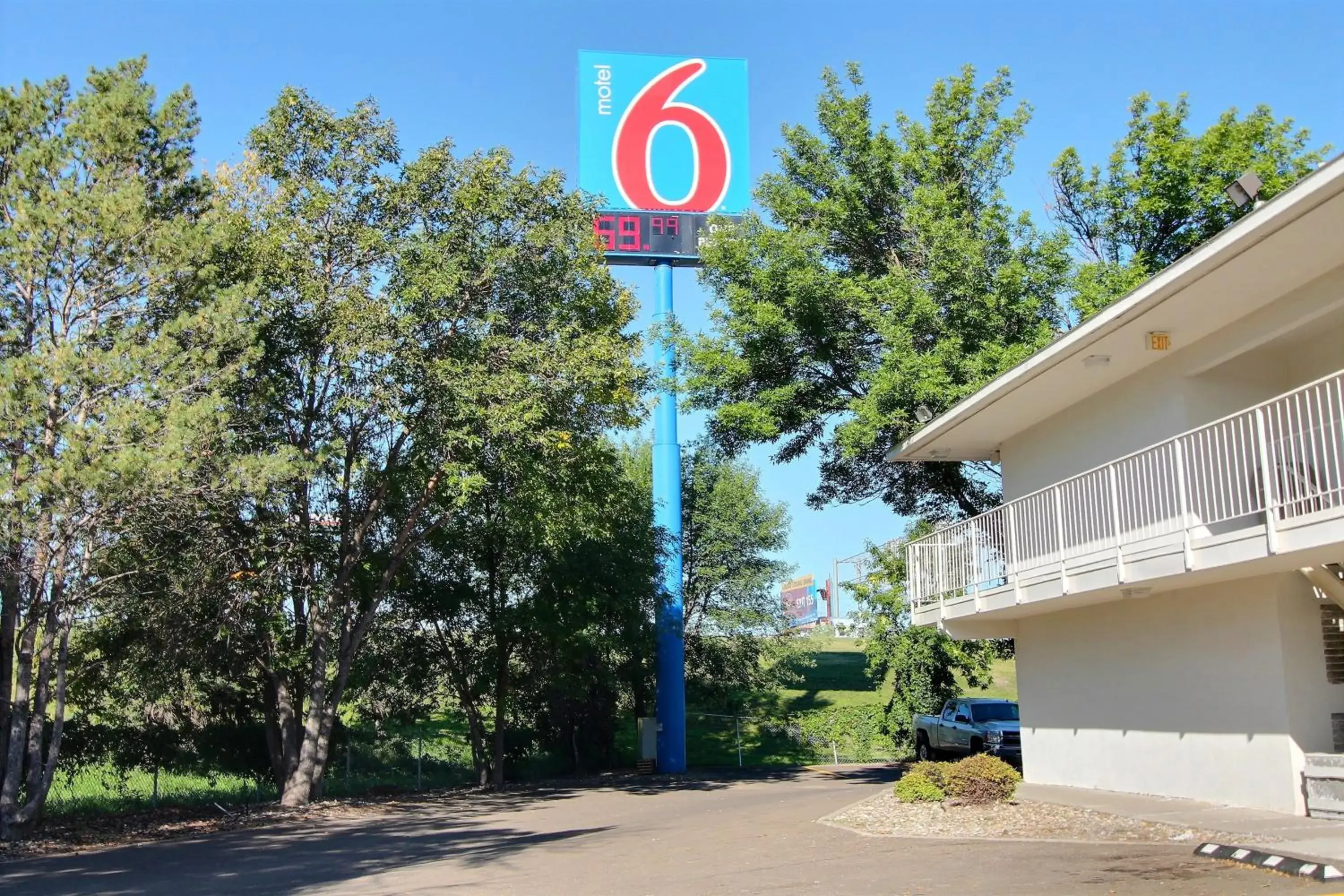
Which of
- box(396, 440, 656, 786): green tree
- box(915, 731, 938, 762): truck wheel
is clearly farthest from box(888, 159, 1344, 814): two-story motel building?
box(915, 731, 938, 762): truck wheel

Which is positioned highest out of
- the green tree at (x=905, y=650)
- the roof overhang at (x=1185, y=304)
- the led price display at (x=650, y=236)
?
the led price display at (x=650, y=236)

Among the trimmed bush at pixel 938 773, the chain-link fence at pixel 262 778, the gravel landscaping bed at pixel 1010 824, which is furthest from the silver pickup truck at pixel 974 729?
the chain-link fence at pixel 262 778

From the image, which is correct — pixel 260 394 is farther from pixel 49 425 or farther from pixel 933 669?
pixel 933 669

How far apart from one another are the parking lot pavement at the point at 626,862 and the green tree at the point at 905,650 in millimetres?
6178

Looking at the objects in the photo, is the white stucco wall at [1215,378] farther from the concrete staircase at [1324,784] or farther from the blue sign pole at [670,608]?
the blue sign pole at [670,608]

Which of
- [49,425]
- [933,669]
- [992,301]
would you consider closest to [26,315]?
[49,425]

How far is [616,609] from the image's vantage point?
29484 millimetres

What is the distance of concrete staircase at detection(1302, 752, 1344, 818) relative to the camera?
11.5m

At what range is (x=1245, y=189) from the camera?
13633mm

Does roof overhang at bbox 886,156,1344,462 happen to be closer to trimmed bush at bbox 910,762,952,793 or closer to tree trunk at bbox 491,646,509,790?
trimmed bush at bbox 910,762,952,793

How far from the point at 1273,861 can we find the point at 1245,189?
7.82m

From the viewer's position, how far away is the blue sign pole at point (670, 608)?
3262 cm

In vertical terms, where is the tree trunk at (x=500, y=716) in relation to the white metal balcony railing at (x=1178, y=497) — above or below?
below

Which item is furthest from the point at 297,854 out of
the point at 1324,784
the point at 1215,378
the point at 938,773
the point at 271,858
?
the point at 1215,378
